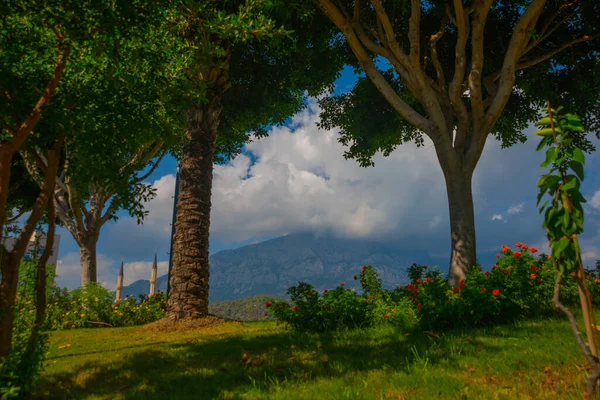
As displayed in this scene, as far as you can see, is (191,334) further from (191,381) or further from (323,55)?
(323,55)

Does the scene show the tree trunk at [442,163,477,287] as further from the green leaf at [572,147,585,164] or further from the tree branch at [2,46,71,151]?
the tree branch at [2,46,71,151]

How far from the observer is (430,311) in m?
8.55

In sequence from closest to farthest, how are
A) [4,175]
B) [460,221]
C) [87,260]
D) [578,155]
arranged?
[578,155], [4,175], [460,221], [87,260]

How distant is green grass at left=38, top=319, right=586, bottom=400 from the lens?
4.72m

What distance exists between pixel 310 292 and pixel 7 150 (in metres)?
7.47

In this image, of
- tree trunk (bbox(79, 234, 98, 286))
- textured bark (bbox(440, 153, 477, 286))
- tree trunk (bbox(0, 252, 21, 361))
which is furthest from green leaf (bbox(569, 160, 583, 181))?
tree trunk (bbox(79, 234, 98, 286))

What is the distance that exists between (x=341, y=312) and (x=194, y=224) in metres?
5.18

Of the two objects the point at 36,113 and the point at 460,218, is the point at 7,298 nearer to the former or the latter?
the point at 36,113

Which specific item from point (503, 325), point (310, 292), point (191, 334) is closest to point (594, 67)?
point (503, 325)

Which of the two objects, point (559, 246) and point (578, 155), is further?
point (578, 155)

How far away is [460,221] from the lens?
11.6 m

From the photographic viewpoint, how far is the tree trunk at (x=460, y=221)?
11352 millimetres

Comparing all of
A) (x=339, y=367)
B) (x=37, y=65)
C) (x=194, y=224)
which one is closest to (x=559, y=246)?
(x=339, y=367)

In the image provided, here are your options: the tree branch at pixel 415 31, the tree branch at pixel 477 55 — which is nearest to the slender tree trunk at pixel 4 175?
the tree branch at pixel 415 31
